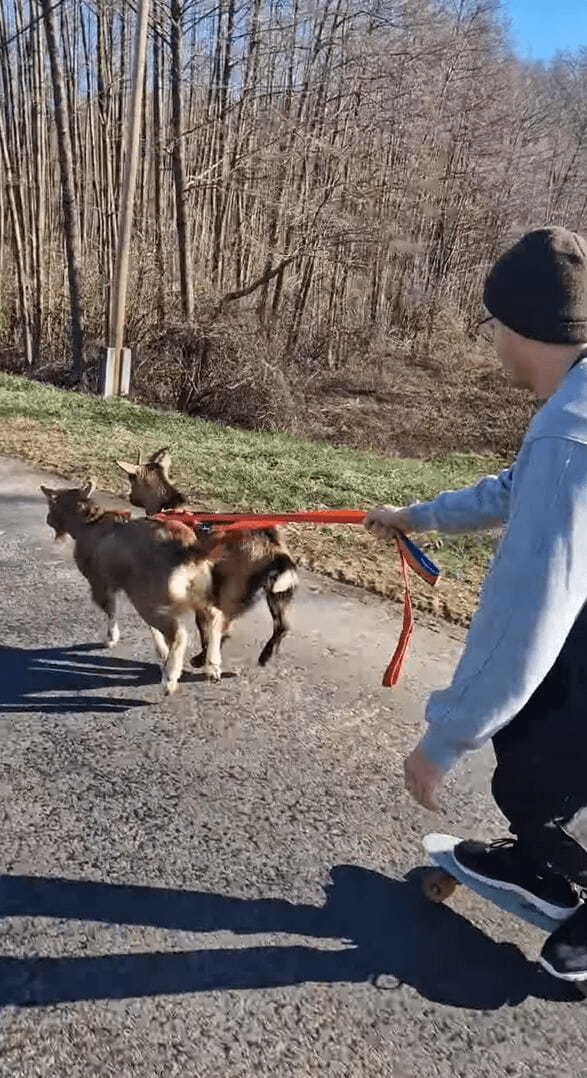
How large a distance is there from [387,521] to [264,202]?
17.3 metres

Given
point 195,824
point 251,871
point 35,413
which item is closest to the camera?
point 251,871

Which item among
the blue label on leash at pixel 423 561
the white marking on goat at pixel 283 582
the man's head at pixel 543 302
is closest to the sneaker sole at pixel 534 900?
the blue label on leash at pixel 423 561

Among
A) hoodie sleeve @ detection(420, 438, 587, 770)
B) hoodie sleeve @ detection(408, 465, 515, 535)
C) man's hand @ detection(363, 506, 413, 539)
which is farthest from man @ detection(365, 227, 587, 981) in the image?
man's hand @ detection(363, 506, 413, 539)

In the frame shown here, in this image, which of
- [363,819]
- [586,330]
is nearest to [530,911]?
[363,819]

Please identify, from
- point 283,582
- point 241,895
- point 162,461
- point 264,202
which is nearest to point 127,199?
point 264,202

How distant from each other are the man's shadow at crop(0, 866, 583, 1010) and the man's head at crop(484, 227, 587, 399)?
5.96 feet

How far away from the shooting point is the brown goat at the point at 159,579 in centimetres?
442

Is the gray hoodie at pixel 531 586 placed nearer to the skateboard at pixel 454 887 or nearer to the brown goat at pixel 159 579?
the skateboard at pixel 454 887

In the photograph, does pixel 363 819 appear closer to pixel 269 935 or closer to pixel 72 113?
pixel 269 935

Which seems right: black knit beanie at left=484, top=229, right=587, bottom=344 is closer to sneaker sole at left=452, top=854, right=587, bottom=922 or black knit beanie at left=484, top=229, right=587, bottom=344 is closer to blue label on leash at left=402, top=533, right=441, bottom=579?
blue label on leash at left=402, top=533, right=441, bottom=579

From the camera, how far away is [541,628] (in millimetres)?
1926

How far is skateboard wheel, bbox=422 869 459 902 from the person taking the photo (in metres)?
2.98

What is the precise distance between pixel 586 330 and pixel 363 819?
7.08 ft

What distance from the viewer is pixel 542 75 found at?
33.8 metres
